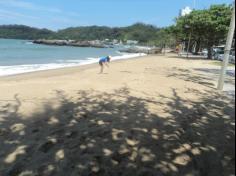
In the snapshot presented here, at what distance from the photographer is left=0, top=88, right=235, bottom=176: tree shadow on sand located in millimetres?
4633

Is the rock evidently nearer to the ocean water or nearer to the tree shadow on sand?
the tree shadow on sand

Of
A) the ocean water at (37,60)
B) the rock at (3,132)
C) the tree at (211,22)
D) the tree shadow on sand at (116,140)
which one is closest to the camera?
the tree shadow on sand at (116,140)

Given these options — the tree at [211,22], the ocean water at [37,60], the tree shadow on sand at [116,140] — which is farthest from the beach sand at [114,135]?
the tree at [211,22]

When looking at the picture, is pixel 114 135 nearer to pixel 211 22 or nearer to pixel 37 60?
pixel 37 60

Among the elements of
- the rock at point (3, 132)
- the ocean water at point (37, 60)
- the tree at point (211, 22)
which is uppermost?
the tree at point (211, 22)

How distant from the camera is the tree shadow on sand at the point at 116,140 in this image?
4.63m

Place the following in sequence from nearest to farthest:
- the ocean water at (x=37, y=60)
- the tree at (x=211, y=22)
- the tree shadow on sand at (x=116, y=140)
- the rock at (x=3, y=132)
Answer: the tree shadow on sand at (x=116, y=140) → the rock at (x=3, y=132) → the ocean water at (x=37, y=60) → the tree at (x=211, y=22)

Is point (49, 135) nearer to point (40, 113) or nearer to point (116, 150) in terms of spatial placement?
point (116, 150)

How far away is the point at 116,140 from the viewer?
19.0 feet

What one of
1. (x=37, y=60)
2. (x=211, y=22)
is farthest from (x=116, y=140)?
(x=211, y=22)

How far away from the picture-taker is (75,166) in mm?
4613

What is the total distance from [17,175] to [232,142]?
3766 mm

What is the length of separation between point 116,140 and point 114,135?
306 millimetres

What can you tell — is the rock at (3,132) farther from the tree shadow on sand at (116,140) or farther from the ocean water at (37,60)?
the ocean water at (37,60)
